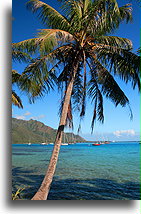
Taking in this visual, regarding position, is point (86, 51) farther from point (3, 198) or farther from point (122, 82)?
point (3, 198)

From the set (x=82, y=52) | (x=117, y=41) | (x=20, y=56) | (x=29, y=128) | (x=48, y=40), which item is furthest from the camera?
(x=29, y=128)

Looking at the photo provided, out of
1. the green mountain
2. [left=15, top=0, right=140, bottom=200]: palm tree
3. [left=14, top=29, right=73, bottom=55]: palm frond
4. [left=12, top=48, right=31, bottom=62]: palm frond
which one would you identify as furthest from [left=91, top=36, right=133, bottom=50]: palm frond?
the green mountain

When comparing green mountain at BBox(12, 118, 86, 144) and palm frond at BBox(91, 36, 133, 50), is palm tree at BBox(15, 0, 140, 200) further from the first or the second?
green mountain at BBox(12, 118, 86, 144)

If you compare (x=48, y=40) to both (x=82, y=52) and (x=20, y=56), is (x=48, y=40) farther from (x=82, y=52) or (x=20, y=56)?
(x=20, y=56)

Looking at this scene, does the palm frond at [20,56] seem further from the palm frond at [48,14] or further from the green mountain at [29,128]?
the green mountain at [29,128]

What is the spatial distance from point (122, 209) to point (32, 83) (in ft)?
9.55

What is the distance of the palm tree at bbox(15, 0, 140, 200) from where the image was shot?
360cm

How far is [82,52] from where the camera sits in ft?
13.1

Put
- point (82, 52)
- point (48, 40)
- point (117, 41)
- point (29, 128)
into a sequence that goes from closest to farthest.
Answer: point (48, 40) → point (82, 52) → point (117, 41) → point (29, 128)

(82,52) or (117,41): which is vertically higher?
(117,41)

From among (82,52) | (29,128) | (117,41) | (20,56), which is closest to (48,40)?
(82,52)

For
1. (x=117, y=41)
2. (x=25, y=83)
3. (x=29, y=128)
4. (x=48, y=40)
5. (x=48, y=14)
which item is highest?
(x=48, y=14)

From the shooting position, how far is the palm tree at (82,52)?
3602mm

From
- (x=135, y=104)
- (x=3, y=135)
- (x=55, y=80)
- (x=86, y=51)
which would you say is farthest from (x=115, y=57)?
(x=3, y=135)
